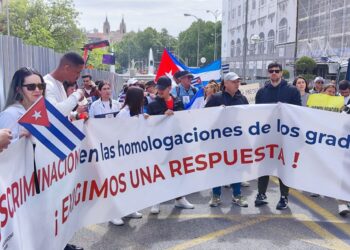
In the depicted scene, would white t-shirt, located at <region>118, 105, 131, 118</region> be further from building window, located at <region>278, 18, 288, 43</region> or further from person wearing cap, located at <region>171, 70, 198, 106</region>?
building window, located at <region>278, 18, 288, 43</region>

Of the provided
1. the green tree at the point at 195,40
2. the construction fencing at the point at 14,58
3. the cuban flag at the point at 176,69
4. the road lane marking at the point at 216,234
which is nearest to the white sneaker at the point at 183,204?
the road lane marking at the point at 216,234

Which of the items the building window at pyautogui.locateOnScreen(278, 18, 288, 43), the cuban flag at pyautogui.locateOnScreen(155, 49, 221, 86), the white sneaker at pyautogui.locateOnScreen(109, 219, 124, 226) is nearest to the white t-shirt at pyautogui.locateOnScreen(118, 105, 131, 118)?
the white sneaker at pyautogui.locateOnScreen(109, 219, 124, 226)

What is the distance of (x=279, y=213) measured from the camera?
5.57 m

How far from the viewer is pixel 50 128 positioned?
3.37 meters

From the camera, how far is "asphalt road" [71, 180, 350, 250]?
4566 mm

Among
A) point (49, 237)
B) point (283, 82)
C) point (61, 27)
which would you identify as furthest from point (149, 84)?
point (61, 27)

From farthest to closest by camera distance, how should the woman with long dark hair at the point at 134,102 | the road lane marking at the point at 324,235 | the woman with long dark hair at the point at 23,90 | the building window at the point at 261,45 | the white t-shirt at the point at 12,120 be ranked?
the building window at the point at 261,45 → the woman with long dark hair at the point at 134,102 → the road lane marking at the point at 324,235 → the woman with long dark hair at the point at 23,90 → the white t-shirt at the point at 12,120

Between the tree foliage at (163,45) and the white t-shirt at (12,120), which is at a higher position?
the tree foliage at (163,45)

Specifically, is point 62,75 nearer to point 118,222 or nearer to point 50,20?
point 118,222

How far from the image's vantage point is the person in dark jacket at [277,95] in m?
5.76

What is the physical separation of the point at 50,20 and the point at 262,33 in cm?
2843

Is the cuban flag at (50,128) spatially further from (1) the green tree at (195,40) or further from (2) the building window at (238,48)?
(1) the green tree at (195,40)

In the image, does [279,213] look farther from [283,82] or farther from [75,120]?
[75,120]

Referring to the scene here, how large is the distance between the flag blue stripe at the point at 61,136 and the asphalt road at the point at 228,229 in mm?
1359
